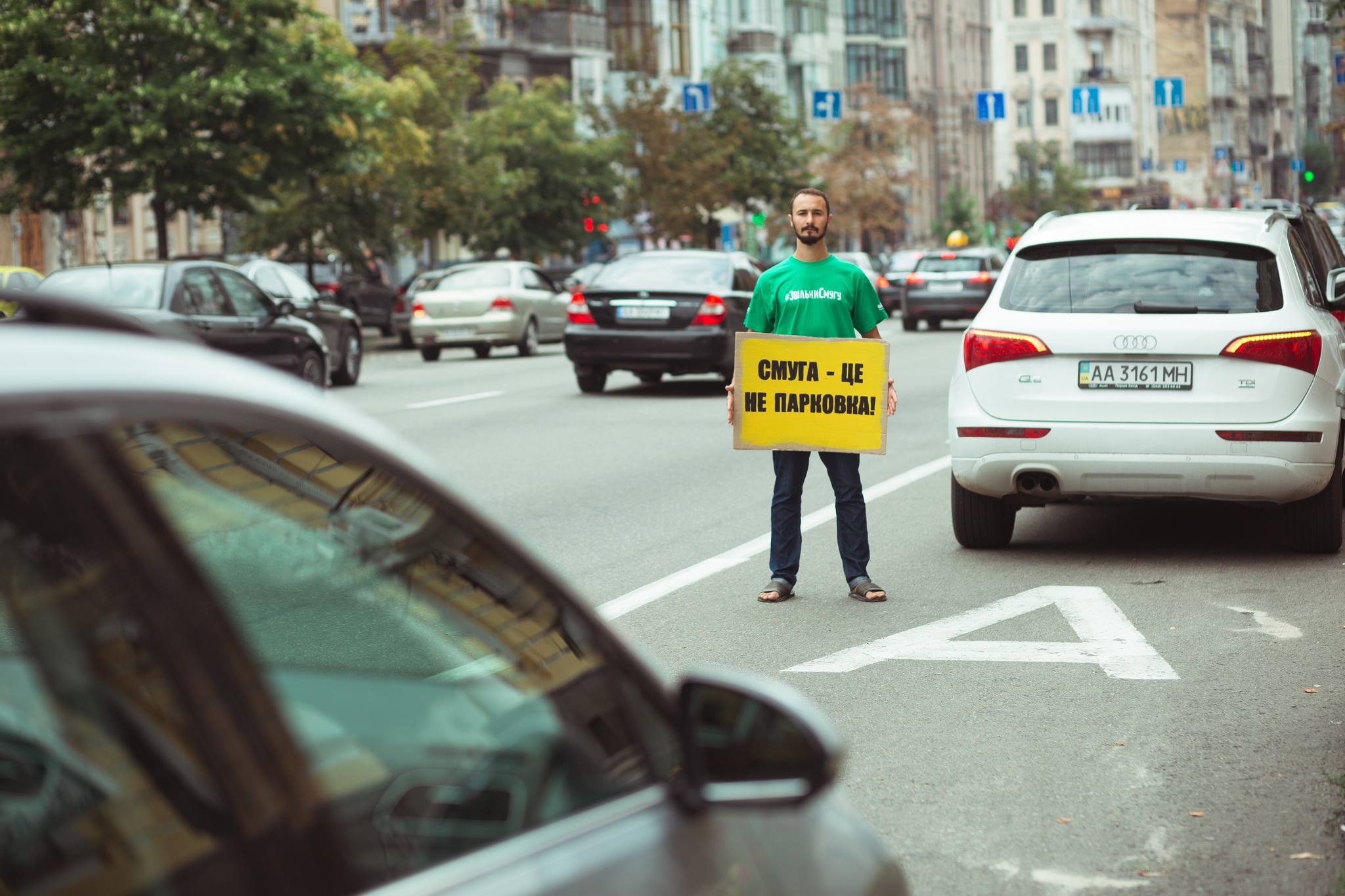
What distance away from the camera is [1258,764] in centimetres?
586

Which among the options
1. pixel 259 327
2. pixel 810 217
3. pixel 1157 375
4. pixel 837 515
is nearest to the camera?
pixel 810 217

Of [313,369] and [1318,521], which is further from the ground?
[313,369]

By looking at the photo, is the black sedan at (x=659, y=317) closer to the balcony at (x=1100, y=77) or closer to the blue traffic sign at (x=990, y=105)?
the blue traffic sign at (x=990, y=105)

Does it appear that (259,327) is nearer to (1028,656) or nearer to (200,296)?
(200,296)

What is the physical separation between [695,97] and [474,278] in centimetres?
2807

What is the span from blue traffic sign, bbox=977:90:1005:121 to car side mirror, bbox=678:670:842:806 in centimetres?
6837

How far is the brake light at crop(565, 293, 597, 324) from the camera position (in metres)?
21.9

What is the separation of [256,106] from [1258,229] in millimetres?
24946

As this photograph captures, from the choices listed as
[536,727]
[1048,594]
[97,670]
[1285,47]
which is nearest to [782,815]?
[536,727]

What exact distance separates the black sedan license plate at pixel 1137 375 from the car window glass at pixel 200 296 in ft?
37.5

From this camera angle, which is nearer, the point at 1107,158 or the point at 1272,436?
the point at 1272,436

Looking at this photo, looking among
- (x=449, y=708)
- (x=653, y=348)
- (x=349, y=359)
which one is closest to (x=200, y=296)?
(x=653, y=348)

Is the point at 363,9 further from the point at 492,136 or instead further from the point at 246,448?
the point at 246,448

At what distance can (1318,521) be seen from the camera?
962 centimetres
